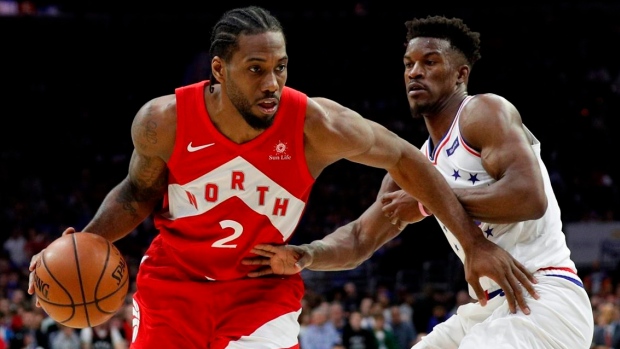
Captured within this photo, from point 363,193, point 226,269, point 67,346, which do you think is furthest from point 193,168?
point 363,193

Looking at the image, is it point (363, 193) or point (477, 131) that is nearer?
point (477, 131)

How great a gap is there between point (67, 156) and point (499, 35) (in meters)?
10.2

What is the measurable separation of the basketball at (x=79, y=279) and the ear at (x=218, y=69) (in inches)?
37.8

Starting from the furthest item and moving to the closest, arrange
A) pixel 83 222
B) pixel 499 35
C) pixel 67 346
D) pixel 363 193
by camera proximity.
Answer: pixel 499 35
pixel 363 193
pixel 83 222
pixel 67 346

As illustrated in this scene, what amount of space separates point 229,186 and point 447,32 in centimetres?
145

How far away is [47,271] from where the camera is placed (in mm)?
4188

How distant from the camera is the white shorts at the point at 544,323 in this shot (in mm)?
3992

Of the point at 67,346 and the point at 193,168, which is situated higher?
the point at 193,168

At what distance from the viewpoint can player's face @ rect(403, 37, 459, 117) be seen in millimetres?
4617

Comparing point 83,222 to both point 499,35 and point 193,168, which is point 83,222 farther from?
point 193,168

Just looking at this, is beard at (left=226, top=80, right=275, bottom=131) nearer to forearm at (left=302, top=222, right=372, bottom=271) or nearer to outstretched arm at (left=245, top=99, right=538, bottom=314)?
outstretched arm at (left=245, top=99, right=538, bottom=314)

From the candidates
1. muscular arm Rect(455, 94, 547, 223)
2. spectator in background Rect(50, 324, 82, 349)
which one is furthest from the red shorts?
spectator in background Rect(50, 324, 82, 349)

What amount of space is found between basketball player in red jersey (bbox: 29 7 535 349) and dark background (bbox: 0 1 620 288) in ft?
42.8

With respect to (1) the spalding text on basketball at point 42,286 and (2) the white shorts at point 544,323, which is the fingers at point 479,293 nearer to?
(2) the white shorts at point 544,323
